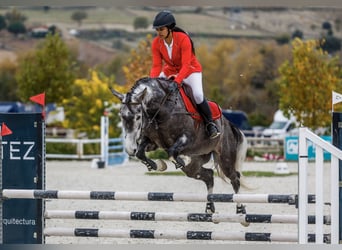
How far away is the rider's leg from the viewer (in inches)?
228

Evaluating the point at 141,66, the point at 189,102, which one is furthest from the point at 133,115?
the point at 141,66

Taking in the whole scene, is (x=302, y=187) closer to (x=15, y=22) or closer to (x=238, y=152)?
(x=238, y=152)

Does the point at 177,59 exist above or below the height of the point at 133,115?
above

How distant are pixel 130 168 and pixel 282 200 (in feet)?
35.7

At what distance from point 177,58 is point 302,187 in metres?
1.59

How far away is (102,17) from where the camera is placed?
50.7m

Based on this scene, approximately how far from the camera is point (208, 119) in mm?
5828

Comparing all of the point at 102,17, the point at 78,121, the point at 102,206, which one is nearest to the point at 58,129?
the point at 78,121

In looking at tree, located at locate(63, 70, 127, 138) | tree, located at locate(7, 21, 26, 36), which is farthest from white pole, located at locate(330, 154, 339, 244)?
tree, located at locate(7, 21, 26, 36)

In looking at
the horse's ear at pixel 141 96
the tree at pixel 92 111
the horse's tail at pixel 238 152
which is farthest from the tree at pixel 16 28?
the horse's ear at pixel 141 96

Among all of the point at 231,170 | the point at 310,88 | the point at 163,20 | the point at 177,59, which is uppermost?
the point at 163,20

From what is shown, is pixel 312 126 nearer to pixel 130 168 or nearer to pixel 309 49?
pixel 309 49

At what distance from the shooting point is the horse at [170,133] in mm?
5305

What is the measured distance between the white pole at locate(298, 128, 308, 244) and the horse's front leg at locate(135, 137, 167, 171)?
129cm
